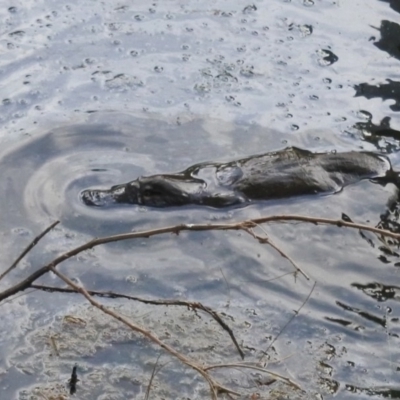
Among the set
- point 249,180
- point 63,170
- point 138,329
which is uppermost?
point 138,329

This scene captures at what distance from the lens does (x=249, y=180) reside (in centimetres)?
→ 555

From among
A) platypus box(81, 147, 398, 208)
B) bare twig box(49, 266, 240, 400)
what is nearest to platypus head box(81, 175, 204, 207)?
platypus box(81, 147, 398, 208)

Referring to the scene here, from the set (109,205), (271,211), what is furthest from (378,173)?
(109,205)

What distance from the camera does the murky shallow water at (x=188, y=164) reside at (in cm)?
436

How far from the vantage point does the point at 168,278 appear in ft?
16.1

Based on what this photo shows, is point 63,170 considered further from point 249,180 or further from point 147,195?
point 249,180

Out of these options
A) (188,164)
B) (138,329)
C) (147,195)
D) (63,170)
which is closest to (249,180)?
(188,164)

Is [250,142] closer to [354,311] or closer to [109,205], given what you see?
[109,205]

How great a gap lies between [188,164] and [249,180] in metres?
0.46

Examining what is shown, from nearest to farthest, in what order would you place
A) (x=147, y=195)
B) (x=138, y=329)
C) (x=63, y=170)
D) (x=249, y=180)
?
(x=138, y=329) → (x=147, y=195) → (x=249, y=180) → (x=63, y=170)

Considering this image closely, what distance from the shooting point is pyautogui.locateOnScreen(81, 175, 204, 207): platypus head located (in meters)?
5.44

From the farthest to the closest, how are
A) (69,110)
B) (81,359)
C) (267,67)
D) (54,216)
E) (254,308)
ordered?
(267,67), (69,110), (54,216), (254,308), (81,359)

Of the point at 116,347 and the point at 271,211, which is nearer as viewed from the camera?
the point at 116,347

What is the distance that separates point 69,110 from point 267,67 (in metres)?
1.55
